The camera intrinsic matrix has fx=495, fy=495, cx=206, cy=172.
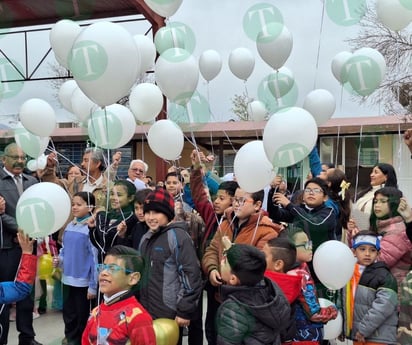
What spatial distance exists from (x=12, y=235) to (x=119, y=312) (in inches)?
67.7

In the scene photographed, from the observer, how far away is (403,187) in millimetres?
10719

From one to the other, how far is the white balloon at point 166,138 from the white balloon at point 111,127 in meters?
0.18

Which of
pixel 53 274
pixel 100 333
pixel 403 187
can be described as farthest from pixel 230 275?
pixel 403 187

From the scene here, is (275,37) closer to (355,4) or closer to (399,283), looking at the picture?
(355,4)

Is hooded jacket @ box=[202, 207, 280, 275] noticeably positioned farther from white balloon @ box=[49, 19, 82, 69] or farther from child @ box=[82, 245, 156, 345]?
white balloon @ box=[49, 19, 82, 69]

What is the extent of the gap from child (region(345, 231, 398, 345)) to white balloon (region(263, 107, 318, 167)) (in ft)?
2.46

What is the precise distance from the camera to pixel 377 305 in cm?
281

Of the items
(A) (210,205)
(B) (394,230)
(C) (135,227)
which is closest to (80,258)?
(C) (135,227)

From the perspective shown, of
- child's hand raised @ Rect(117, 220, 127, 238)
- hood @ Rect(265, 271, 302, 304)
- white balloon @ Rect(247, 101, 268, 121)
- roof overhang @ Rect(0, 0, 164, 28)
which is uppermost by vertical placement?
roof overhang @ Rect(0, 0, 164, 28)

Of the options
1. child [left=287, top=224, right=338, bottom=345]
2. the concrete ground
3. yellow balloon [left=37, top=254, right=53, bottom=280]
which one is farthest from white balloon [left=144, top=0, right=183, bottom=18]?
the concrete ground

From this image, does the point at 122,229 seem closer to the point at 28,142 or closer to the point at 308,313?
the point at 28,142

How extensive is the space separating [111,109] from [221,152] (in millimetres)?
7076

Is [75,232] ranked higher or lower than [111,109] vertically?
lower

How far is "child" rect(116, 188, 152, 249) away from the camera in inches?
130
